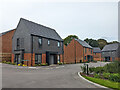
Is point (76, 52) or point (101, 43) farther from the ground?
point (101, 43)

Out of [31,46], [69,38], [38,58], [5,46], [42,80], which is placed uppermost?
[69,38]

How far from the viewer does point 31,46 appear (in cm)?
2067

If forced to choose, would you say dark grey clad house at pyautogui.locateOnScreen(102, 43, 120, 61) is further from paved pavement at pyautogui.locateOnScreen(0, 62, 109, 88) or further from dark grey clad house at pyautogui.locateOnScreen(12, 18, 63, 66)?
paved pavement at pyautogui.locateOnScreen(0, 62, 109, 88)

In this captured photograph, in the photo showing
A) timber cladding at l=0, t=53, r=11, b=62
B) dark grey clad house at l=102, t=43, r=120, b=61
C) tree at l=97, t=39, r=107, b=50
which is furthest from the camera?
tree at l=97, t=39, r=107, b=50

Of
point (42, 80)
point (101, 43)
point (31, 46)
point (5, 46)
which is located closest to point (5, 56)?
point (5, 46)

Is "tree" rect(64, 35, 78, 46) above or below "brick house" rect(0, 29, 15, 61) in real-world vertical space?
above

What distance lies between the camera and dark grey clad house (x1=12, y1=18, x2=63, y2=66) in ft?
68.3

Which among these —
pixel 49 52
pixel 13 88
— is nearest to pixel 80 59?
pixel 49 52

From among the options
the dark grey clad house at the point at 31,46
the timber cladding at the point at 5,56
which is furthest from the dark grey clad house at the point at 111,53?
the timber cladding at the point at 5,56

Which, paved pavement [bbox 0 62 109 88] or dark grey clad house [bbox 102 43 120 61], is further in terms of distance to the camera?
dark grey clad house [bbox 102 43 120 61]

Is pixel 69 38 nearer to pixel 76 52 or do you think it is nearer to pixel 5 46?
pixel 76 52

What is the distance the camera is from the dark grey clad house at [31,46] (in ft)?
68.3

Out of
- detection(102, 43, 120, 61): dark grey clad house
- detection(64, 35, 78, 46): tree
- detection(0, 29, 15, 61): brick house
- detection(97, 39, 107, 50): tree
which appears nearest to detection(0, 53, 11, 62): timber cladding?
detection(0, 29, 15, 61): brick house

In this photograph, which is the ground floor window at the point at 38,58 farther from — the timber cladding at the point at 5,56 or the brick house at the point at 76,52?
the brick house at the point at 76,52
